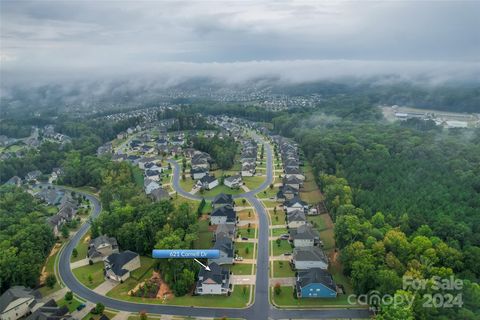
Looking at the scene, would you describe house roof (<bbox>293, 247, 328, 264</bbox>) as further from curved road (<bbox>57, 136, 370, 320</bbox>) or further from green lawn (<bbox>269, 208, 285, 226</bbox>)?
green lawn (<bbox>269, 208, 285, 226</bbox>)

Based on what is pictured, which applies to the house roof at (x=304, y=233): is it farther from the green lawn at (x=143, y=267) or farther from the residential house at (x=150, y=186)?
the residential house at (x=150, y=186)

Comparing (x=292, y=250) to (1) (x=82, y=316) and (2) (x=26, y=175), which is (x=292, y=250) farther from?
(2) (x=26, y=175)

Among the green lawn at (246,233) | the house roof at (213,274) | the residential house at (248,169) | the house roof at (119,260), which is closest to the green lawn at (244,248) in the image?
the green lawn at (246,233)

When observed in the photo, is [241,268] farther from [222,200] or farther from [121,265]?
[222,200]

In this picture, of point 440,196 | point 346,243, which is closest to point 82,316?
point 346,243

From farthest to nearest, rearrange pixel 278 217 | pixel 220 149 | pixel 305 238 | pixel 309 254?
1. pixel 220 149
2. pixel 278 217
3. pixel 305 238
4. pixel 309 254

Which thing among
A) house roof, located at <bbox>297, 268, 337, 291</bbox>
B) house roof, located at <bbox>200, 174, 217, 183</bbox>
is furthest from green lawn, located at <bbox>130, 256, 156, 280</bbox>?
house roof, located at <bbox>200, 174, 217, 183</bbox>

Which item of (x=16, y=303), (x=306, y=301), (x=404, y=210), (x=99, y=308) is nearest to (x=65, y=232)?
(x=16, y=303)
